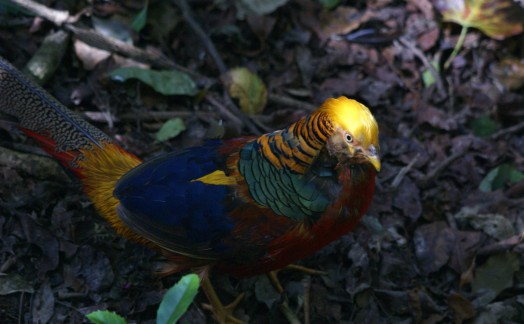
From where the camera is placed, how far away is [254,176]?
289 cm

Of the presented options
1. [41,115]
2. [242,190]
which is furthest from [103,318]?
[41,115]

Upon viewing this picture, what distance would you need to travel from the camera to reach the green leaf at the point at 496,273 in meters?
3.45

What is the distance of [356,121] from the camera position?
2514 mm

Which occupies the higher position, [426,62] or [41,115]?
[41,115]

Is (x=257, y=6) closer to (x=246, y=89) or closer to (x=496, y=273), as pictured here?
(x=246, y=89)

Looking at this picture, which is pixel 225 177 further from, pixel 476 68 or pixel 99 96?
pixel 476 68

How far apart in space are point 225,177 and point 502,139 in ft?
7.76

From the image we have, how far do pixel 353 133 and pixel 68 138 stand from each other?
1.60 m

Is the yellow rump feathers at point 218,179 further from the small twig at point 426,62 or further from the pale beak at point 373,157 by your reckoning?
the small twig at point 426,62

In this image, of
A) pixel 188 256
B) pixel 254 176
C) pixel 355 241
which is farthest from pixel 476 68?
pixel 188 256

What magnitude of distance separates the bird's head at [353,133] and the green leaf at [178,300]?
0.85m

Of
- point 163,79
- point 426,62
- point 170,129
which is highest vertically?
point 163,79

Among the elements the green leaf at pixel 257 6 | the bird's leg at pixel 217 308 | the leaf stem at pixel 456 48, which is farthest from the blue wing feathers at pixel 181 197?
the leaf stem at pixel 456 48

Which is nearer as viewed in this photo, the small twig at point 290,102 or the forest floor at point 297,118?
the forest floor at point 297,118
